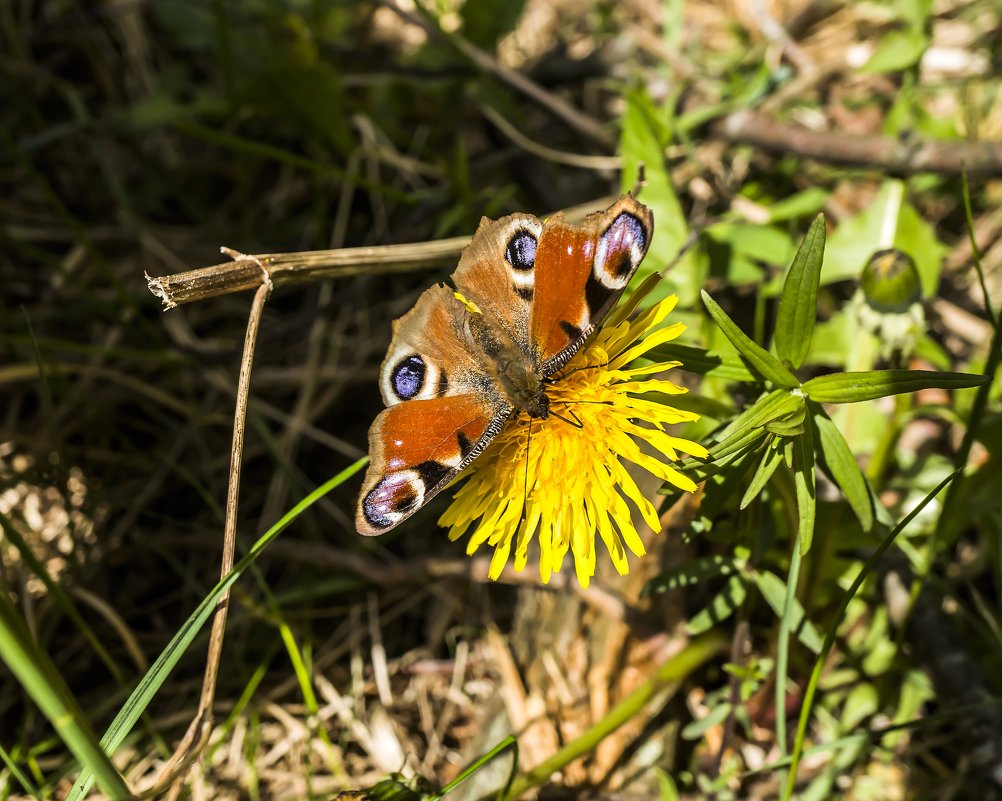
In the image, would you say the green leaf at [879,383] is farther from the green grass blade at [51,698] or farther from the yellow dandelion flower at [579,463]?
the green grass blade at [51,698]

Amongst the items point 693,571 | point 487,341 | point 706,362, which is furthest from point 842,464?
point 487,341

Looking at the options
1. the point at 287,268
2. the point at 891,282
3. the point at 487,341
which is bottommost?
the point at 891,282

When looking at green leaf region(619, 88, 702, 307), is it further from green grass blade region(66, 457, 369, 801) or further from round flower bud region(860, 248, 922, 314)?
green grass blade region(66, 457, 369, 801)

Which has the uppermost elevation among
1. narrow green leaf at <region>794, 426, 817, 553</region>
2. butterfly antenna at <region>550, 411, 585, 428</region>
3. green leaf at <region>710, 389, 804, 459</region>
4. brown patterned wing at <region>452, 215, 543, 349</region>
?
brown patterned wing at <region>452, 215, 543, 349</region>

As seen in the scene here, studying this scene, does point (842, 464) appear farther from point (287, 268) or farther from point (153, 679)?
point (153, 679)

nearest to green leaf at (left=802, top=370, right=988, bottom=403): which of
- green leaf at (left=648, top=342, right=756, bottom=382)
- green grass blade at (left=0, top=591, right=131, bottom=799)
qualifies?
green leaf at (left=648, top=342, right=756, bottom=382)
